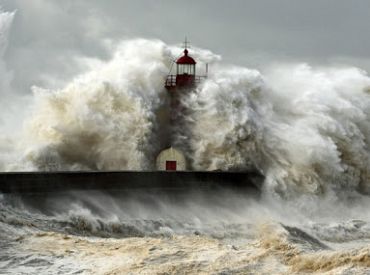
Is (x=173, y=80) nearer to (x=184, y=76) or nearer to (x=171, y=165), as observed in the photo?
(x=184, y=76)

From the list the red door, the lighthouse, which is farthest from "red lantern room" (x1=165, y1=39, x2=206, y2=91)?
the red door

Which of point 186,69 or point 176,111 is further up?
point 186,69

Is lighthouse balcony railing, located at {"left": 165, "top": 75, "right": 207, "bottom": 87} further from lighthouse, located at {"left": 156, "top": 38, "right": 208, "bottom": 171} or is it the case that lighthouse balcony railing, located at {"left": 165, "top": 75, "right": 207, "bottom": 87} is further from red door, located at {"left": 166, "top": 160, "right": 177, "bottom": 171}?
red door, located at {"left": 166, "top": 160, "right": 177, "bottom": 171}

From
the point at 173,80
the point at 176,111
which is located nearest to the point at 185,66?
the point at 173,80

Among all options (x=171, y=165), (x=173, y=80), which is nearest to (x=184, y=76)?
(x=173, y=80)

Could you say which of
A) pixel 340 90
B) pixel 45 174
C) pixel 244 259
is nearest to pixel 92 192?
pixel 45 174

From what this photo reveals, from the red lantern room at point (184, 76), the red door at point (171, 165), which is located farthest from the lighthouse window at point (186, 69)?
the red door at point (171, 165)

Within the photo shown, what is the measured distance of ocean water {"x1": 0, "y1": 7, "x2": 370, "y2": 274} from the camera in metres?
11.3

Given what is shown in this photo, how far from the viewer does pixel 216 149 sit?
1605cm

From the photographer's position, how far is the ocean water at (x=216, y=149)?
37.1ft

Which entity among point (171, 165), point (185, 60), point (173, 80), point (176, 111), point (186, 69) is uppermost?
point (185, 60)

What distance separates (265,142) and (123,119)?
3241 millimetres

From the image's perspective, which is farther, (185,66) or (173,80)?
(185,66)

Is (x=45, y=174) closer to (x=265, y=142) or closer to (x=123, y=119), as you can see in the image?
(x=123, y=119)
